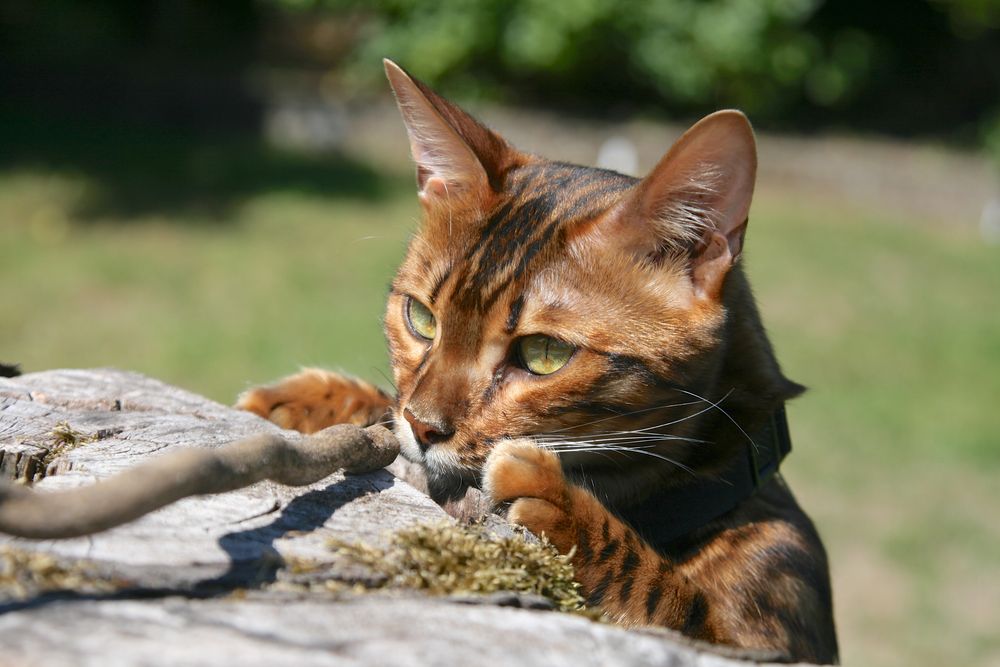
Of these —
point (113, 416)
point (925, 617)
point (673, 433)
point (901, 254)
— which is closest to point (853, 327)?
point (901, 254)

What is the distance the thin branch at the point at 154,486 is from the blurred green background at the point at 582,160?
394 cm

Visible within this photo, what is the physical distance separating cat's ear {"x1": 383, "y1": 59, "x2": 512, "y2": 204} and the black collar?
96 cm

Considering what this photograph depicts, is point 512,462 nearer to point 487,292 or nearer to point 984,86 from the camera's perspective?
point 487,292

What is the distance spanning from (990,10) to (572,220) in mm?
10977

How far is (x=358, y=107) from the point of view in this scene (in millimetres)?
11945

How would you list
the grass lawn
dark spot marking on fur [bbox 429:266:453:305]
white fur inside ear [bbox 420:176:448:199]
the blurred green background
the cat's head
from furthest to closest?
the blurred green background, the grass lawn, white fur inside ear [bbox 420:176:448:199], dark spot marking on fur [bbox 429:266:453:305], the cat's head

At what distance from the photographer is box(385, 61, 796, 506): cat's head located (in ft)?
7.52

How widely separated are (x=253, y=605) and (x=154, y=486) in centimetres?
24

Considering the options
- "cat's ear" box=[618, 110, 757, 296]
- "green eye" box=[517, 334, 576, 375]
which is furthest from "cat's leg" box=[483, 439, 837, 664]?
"cat's ear" box=[618, 110, 757, 296]

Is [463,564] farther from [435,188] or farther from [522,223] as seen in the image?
[435,188]

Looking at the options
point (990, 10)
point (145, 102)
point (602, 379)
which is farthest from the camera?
point (145, 102)

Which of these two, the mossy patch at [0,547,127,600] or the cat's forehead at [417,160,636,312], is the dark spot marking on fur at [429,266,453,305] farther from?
the mossy patch at [0,547,127,600]

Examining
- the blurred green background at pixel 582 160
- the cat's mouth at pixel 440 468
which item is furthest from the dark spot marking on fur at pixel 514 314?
the blurred green background at pixel 582 160

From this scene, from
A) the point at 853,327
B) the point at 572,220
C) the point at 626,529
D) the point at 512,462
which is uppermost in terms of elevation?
the point at 572,220
